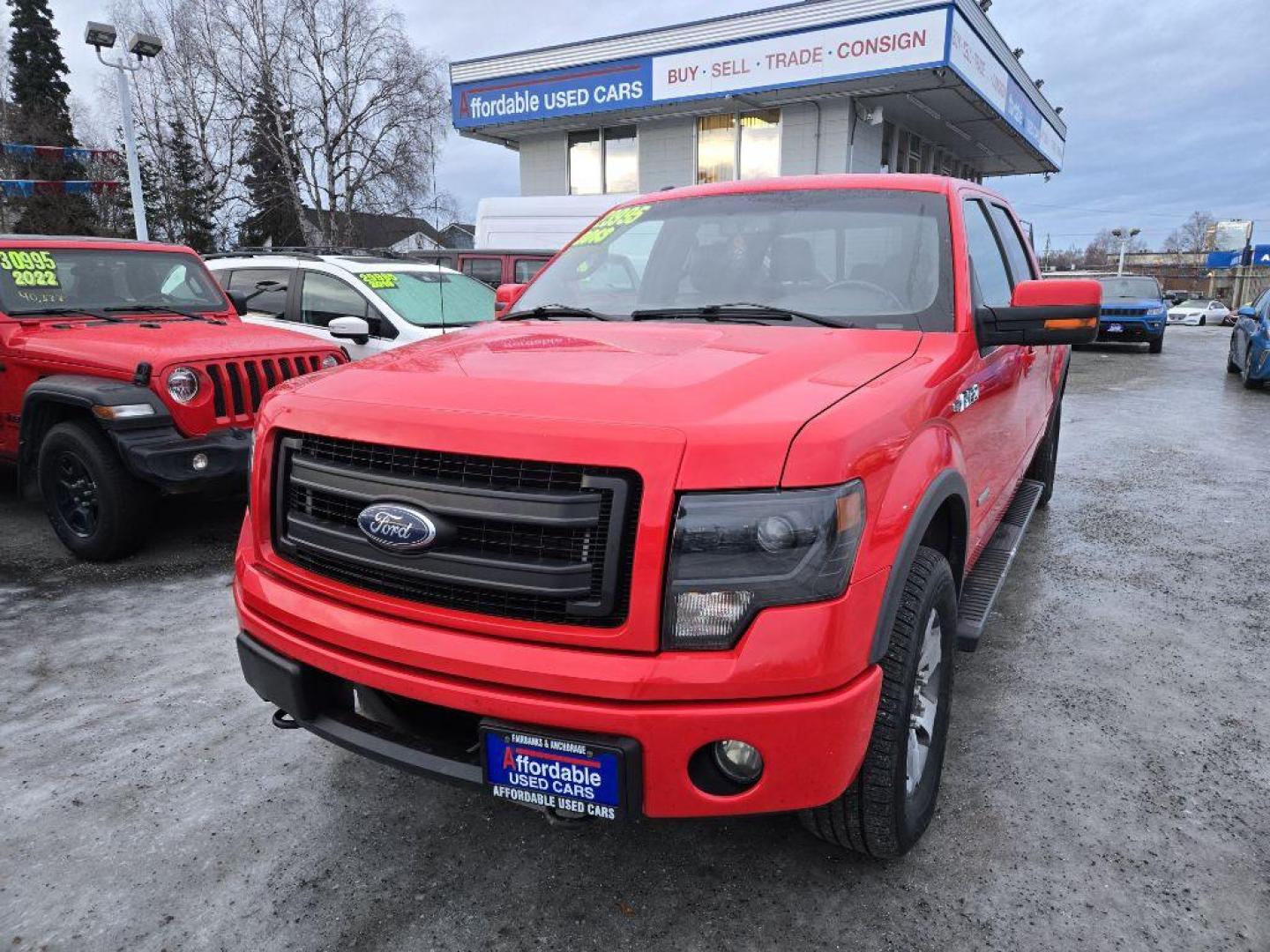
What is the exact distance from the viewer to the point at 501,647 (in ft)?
5.81

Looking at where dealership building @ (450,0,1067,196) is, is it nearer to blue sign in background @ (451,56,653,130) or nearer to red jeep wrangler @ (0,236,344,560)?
blue sign in background @ (451,56,653,130)

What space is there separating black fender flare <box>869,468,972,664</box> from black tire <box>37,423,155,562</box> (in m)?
4.27

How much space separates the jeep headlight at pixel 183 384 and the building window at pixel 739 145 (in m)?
16.4

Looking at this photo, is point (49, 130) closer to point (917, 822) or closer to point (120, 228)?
point (120, 228)

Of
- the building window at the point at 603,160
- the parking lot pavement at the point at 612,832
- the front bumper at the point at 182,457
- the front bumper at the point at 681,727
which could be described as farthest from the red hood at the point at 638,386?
the building window at the point at 603,160

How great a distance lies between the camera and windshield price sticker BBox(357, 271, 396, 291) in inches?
275

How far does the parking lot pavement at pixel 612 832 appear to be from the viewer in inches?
78.7

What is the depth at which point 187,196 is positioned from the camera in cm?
3272

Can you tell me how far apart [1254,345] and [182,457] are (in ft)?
44.2

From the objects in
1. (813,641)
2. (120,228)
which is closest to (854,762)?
(813,641)

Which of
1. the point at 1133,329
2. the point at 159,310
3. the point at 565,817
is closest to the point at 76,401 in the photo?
the point at 159,310

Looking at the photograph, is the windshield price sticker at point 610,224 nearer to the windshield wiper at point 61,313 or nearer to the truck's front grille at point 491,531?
the truck's front grille at point 491,531

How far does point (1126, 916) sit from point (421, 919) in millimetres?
1743

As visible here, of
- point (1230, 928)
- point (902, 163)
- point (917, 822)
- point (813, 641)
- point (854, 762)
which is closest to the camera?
point (813, 641)
